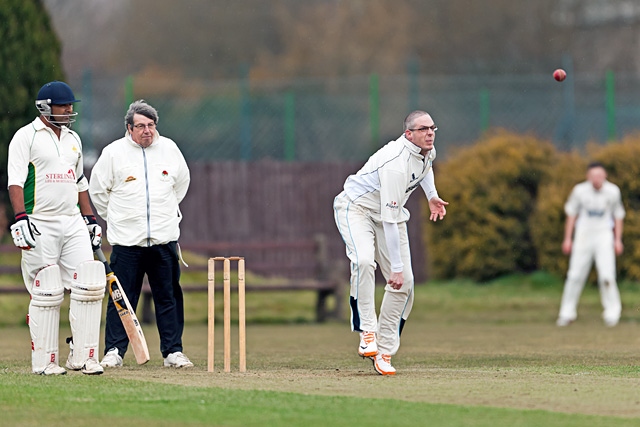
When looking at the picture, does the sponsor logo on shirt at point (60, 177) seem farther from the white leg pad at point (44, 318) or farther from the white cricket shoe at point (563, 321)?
the white cricket shoe at point (563, 321)

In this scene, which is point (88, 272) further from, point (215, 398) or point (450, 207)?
point (450, 207)

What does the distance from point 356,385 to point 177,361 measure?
205 cm

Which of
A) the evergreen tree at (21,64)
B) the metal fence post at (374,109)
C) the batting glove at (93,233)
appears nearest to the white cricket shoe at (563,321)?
the metal fence post at (374,109)

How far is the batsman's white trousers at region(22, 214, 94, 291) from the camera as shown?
28.7 feet

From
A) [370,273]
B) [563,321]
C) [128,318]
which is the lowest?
[563,321]

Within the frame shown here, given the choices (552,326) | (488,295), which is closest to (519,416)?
(552,326)

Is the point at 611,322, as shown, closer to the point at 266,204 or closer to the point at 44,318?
the point at 266,204

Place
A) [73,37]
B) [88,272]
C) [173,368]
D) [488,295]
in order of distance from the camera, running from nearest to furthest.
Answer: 1. [88,272]
2. [173,368]
3. [488,295]
4. [73,37]

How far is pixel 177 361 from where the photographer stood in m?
9.52

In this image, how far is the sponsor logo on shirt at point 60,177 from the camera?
8773 mm

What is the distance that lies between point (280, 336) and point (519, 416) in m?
7.39

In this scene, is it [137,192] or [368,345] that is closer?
[368,345]

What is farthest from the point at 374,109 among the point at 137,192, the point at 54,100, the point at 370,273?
the point at 54,100

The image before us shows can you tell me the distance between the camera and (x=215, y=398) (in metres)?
7.19
